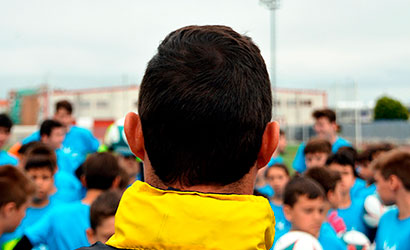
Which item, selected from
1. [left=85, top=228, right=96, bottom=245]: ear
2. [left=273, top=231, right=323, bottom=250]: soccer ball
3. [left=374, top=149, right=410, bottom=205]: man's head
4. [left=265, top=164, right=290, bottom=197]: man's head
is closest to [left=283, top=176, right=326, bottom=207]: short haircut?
[left=374, top=149, right=410, bottom=205]: man's head

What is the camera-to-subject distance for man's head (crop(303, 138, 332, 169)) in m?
5.98

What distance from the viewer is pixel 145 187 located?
888 millimetres

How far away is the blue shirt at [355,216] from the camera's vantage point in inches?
176

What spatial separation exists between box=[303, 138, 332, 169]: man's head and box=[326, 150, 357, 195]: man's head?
16.7 inches

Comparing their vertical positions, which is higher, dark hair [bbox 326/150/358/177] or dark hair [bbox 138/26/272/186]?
dark hair [bbox 138/26/272/186]

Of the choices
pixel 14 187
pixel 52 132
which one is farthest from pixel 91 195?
pixel 52 132

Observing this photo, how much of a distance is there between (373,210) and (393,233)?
1.23m

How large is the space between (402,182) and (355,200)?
1568mm

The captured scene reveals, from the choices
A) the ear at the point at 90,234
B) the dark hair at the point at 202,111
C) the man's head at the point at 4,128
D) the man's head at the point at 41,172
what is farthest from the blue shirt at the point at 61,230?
the man's head at the point at 4,128

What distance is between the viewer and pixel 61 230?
3.11 m

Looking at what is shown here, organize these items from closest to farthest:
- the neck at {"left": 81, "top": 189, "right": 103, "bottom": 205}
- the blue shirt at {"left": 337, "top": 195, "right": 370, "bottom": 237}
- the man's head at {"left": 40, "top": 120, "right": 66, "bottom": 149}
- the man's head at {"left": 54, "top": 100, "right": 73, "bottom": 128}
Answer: the neck at {"left": 81, "top": 189, "right": 103, "bottom": 205} < the blue shirt at {"left": 337, "top": 195, "right": 370, "bottom": 237} < the man's head at {"left": 40, "top": 120, "right": 66, "bottom": 149} < the man's head at {"left": 54, "top": 100, "right": 73, "bottom": 128}

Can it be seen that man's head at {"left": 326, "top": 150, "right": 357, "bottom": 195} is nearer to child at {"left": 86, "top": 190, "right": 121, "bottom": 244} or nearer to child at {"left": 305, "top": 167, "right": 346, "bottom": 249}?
child at {"left": 305, "top": 167, "right": 346, "bottom": 249}

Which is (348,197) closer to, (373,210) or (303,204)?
(373,210)

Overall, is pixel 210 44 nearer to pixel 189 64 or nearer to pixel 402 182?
pixel 189 64
